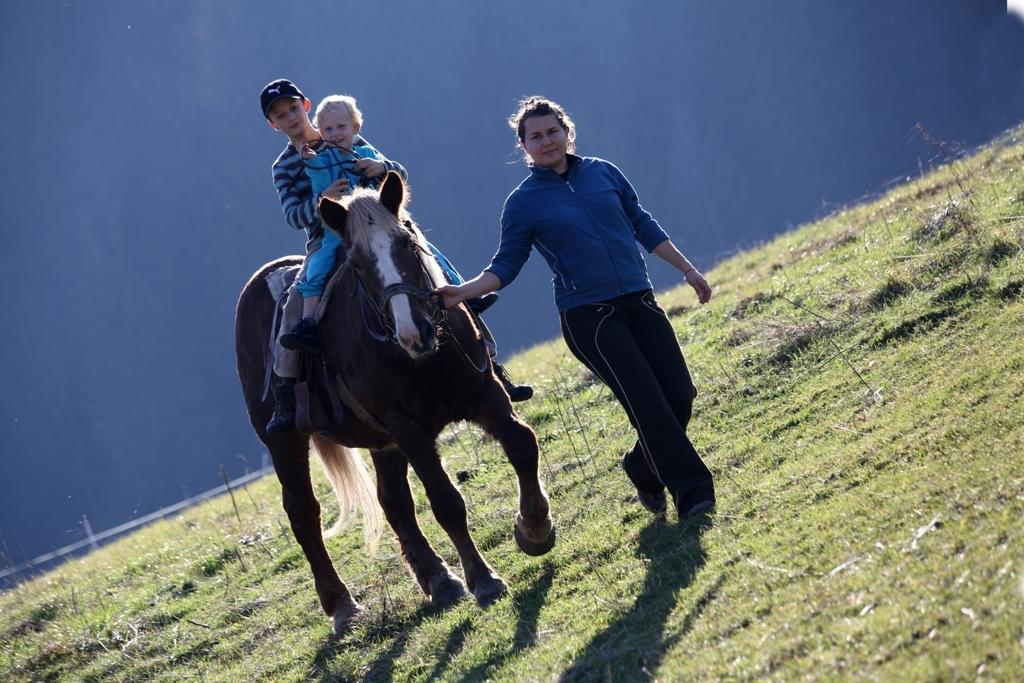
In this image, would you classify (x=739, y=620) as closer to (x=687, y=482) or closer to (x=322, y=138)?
(x=687, y=482)

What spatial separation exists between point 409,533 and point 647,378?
2.29 metres

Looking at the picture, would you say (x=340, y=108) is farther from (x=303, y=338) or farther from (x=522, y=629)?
(x=522, y=629)

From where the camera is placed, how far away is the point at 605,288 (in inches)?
262

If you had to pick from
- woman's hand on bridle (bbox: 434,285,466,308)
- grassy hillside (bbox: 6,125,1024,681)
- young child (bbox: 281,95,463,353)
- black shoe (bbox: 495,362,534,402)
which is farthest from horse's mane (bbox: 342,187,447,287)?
grassy hillside (bbox: 6,125,1024,681)

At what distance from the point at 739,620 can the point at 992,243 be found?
558cm

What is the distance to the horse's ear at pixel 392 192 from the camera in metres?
6.78

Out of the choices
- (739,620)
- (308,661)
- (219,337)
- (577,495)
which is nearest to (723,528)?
(739,620)

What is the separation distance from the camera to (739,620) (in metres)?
4.92

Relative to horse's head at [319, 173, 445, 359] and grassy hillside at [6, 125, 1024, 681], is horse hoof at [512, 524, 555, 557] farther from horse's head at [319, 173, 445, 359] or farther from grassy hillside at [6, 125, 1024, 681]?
horse's head at [319, 173, 445, 359]

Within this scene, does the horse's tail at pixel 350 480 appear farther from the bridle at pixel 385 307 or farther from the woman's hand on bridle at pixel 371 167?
the woman's hand on bridle at pixel 371 167

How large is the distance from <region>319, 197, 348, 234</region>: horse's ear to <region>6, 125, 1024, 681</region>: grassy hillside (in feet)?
8.03

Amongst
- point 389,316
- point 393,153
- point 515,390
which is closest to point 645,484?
point 515,390

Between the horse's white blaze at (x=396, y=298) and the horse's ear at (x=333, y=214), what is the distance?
0.96ft

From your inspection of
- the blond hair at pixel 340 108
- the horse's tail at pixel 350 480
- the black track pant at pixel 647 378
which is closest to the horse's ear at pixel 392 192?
the black track pant at pixel 647 378
